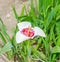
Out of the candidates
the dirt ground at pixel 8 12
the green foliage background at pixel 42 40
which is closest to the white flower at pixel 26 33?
the green foliage background at pixel 42 40

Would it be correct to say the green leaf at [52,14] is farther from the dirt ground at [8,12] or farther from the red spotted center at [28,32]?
the dirt ground at [8,12]

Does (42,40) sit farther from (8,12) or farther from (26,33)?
(8,12)

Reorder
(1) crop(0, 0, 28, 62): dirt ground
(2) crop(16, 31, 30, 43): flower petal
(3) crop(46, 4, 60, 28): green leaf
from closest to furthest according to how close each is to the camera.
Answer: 1. (2) crop(16, 31, 30, 43): flower petal
2. (3) crop(46, 4, 60, 28): green leaf
3. (1) crop(0, 0, 28, 62): dirt ground

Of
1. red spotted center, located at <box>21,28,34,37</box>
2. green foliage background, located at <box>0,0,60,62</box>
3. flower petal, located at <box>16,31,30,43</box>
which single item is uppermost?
red spotted center, located at <box>21,28,34,37</box>

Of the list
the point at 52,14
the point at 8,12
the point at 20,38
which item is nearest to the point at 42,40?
the point at 52,14

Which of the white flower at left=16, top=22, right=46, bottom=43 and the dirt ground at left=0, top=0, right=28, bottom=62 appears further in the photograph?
the dirt ground at left=0, top=0, right=28, bottom=62

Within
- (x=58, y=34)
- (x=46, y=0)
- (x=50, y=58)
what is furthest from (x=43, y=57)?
(x=46, y=0)

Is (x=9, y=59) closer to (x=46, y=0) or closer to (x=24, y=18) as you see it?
(x=24, y=18)

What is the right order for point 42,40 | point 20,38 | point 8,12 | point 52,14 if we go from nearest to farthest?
point 20,38 < point 52,14 < point 42,40 < point 8,12

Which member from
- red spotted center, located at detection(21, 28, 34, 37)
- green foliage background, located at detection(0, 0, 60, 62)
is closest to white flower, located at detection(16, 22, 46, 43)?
red spotted center, located at detection(21, 28, 34, 37)

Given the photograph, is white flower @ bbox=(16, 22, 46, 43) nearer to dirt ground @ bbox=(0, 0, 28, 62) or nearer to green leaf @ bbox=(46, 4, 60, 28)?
green leaf @ bbox=(46, 4, 60, 28)

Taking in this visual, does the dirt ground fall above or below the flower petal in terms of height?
below
